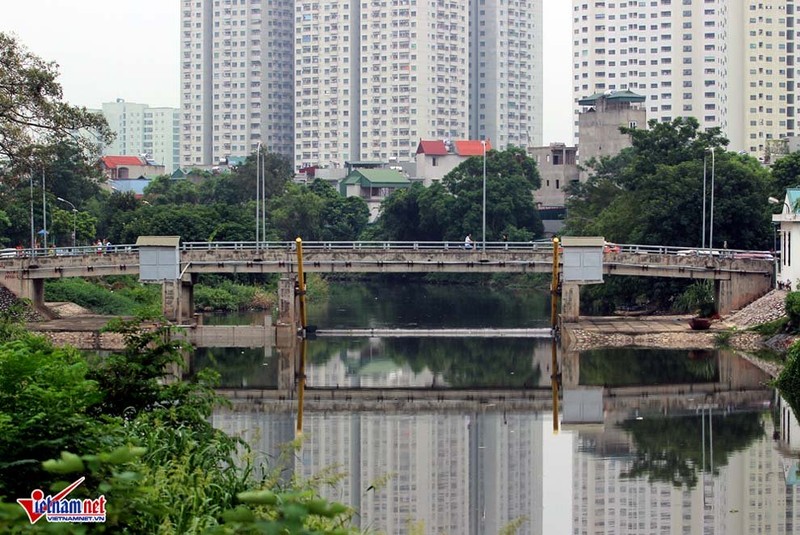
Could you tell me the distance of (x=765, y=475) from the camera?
32.7 m

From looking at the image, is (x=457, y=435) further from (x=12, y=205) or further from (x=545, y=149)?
(x=545, y=149)

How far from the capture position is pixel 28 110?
146 feet

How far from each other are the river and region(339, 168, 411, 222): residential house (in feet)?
232

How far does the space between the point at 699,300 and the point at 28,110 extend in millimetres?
35417

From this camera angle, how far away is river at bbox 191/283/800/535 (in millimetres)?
29469

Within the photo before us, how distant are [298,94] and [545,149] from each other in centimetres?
6840

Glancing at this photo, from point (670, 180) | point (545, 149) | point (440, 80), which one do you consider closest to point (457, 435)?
point (670, 180)

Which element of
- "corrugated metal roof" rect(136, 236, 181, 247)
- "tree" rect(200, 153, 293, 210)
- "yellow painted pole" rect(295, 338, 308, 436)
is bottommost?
"yellow painted pole" rect(295, 338, 308, 436)

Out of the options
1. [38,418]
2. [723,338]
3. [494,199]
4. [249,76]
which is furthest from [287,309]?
[249,76]

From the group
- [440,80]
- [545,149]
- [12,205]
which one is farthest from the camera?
[440,80]

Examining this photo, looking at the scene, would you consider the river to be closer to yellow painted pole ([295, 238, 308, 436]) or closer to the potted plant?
yellow painted pole ([295, 238, 308, 436])

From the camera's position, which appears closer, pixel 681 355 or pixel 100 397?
pixel 100 397

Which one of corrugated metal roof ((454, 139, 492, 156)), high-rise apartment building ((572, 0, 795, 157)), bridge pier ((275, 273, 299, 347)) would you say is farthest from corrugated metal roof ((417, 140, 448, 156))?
bridge pier ((275, 273, 299, 347))

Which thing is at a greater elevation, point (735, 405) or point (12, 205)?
point (12, 205)
